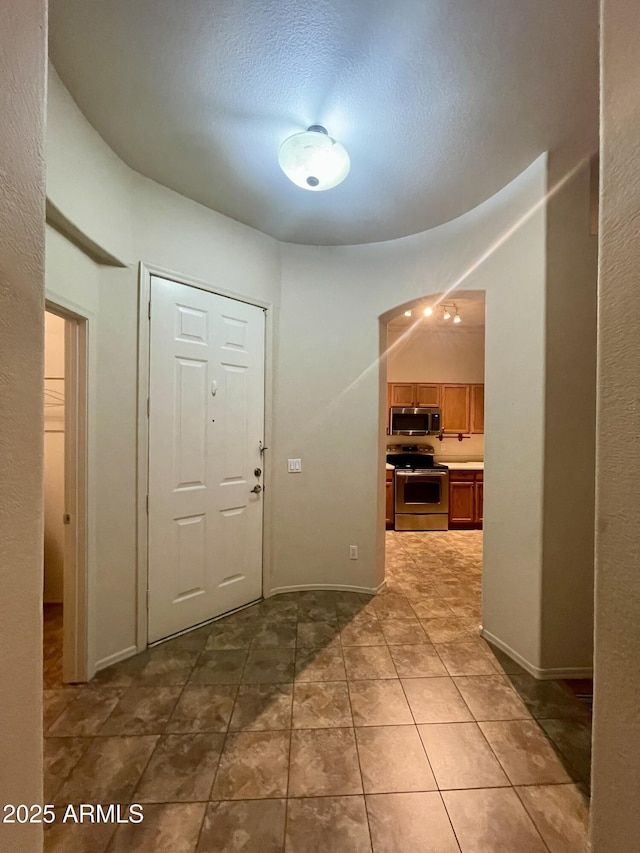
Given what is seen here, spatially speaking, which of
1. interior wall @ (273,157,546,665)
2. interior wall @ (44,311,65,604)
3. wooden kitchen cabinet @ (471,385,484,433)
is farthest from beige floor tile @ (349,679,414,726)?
wooden kitchen cabinet @ (471,385,484,433)

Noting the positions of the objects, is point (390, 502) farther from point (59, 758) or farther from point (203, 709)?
point (59, 758)

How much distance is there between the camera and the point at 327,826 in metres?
1.19

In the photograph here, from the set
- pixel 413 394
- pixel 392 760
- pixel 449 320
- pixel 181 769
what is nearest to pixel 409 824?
pixel 392 760

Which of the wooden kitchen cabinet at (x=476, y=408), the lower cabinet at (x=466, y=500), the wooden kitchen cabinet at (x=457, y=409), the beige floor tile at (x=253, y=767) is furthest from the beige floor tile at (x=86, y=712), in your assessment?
the wooden kitchen cabinet at (x=476, y=408)

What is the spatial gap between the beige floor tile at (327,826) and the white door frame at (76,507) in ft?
4.42

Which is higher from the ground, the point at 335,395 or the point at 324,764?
the point at 335,395

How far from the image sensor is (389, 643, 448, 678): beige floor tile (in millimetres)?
1955

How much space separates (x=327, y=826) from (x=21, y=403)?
5.34 feet

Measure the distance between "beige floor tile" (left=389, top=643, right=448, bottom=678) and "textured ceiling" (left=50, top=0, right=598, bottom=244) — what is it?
2.87 meters

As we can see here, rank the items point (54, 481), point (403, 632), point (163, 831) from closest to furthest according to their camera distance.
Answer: point (163, 831) < point (403, 632) < point (54, 481)

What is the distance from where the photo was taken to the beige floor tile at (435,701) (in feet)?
5.43

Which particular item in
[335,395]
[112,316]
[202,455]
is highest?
[112,316]

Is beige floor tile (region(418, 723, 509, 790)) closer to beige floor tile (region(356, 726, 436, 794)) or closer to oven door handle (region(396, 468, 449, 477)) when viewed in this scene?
beige floor tile (region(356, 726, 436, 794))

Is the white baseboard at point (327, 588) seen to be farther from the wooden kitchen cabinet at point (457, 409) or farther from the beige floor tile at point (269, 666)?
the wooden kitchen cabinet at point (457, 409)
